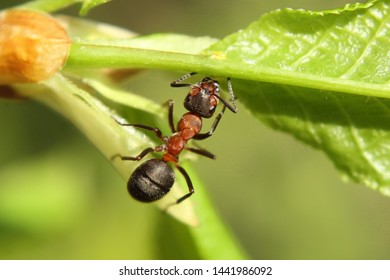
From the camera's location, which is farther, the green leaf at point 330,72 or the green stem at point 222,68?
the green leaf at point 330,72

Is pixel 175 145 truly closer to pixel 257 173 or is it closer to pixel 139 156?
pixel 139 156

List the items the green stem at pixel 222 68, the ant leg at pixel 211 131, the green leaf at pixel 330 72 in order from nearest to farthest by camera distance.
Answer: the green stem at pixel 222 68 → the green leaf at pixel 330 72 → the ant leg at pixel 211 131

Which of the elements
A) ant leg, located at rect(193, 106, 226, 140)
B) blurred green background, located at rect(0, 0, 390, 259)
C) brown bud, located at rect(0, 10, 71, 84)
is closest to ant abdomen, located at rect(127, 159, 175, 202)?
ant leg, located at rect(193, 106, 226, 140)

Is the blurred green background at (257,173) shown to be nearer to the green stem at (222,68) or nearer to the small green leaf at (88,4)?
the small green leaf at (88,4)

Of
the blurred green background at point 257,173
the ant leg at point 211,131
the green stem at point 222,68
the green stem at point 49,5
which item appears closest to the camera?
the green stem at point 222,68

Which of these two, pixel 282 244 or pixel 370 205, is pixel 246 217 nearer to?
pixel 282 244

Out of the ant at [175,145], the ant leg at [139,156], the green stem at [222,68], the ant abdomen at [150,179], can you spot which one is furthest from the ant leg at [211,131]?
the green stem at [222,68]
